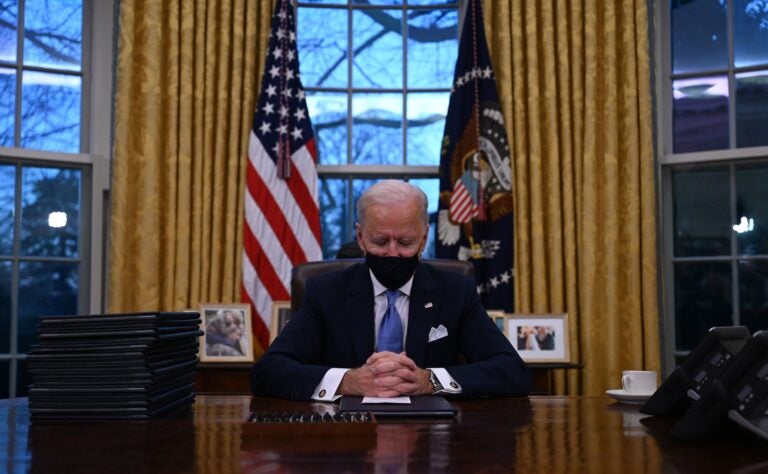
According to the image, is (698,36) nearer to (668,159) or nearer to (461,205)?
(668,159)

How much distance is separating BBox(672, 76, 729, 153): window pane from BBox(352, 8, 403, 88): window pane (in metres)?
1.39

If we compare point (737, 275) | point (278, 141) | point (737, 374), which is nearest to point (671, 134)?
point (737, 275)

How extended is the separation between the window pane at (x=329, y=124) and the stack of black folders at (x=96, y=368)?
9.75 ft

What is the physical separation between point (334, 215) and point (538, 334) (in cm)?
121

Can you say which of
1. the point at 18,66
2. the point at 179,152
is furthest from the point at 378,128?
the point at 18,66

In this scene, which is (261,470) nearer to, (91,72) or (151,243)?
(151,243)

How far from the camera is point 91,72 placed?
173 inches

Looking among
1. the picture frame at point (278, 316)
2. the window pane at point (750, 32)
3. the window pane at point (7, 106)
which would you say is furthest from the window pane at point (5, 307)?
the window pane at point (750, 32)

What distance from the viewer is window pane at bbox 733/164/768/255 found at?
4172 mm

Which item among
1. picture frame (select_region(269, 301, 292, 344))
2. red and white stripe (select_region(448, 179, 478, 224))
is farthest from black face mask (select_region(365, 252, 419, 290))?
red and white stripe (select_region(448, 179, 478, 224))

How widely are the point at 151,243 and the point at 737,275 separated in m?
2.73

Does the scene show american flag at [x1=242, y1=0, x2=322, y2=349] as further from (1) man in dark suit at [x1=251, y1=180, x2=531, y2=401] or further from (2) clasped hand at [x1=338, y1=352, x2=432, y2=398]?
(2) clasped hand at [x1=338, y1=352, x2=432, y2=398]

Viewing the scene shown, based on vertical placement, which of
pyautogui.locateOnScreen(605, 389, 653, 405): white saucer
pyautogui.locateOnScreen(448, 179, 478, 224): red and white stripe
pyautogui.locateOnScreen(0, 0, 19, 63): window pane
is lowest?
pyautogui.locateOnScreen(605, 389, 653, 405): white saucer

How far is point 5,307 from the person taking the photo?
4094mm
